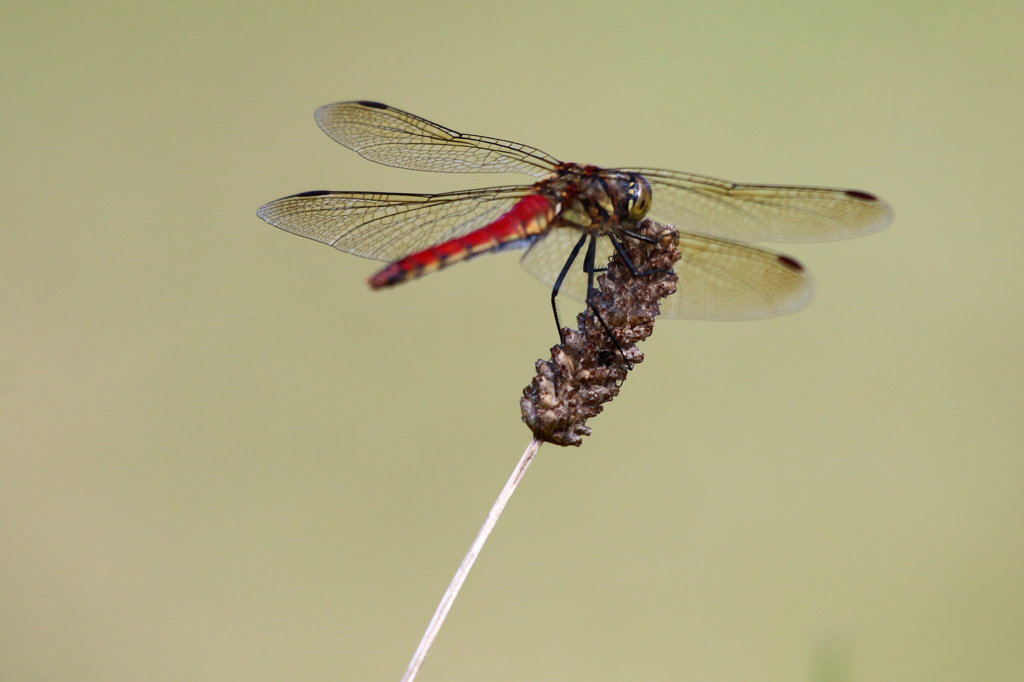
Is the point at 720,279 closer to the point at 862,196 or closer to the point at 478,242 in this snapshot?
the point at 862,196

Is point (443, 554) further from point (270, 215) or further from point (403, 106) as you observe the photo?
point (403, 106)

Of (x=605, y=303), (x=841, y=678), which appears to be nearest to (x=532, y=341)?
(x=605, y=303)

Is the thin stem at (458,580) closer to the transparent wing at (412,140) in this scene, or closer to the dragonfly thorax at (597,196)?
the dragonfly thorax at (597,196)

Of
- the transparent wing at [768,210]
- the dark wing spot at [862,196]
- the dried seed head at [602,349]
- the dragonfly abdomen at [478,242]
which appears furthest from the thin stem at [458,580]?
the dark wing spot at [862,196]

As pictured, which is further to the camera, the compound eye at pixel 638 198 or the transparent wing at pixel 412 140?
the transparent wing at pixel 412 140

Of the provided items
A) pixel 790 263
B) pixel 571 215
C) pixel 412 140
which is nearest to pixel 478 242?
pixel 571 215

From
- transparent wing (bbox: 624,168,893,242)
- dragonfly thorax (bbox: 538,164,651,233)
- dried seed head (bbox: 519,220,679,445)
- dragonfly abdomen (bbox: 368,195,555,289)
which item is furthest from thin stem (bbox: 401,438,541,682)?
transparent wing (bbox: 624,168,893,242)
